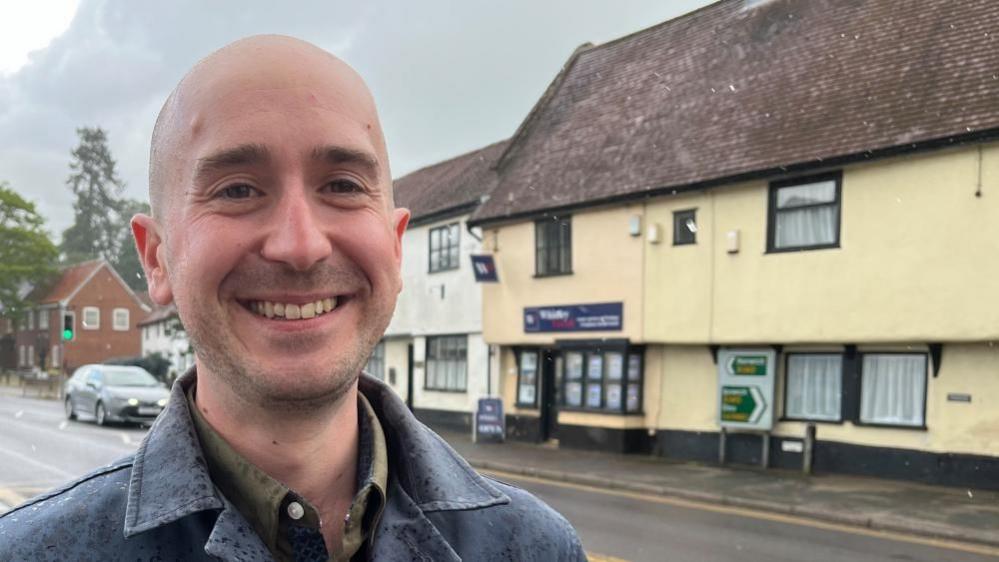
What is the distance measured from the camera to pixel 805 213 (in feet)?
44.5

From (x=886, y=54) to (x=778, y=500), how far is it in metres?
8.04

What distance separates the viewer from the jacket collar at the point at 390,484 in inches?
49.7

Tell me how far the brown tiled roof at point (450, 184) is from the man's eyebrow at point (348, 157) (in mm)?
19073

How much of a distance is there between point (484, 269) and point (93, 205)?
53.5m

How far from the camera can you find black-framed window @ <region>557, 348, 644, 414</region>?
641 inches

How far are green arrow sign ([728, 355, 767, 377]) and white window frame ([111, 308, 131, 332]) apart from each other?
48.6 meters

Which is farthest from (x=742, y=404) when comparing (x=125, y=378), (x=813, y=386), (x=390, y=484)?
(x=125, y=378)

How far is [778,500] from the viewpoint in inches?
425

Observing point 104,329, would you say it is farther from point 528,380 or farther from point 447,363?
point 528,380

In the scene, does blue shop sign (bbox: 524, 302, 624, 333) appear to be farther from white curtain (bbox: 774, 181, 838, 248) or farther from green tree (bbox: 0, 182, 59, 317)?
green tree (bbox: 0, 182, 59, 317)

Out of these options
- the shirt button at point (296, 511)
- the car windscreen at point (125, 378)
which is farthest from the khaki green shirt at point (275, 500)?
the car windscreen at point (125, 378)

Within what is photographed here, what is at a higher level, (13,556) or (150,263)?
(150,263)

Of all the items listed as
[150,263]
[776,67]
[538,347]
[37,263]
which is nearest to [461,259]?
[538,347]

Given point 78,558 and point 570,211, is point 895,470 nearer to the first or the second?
point 570,211
